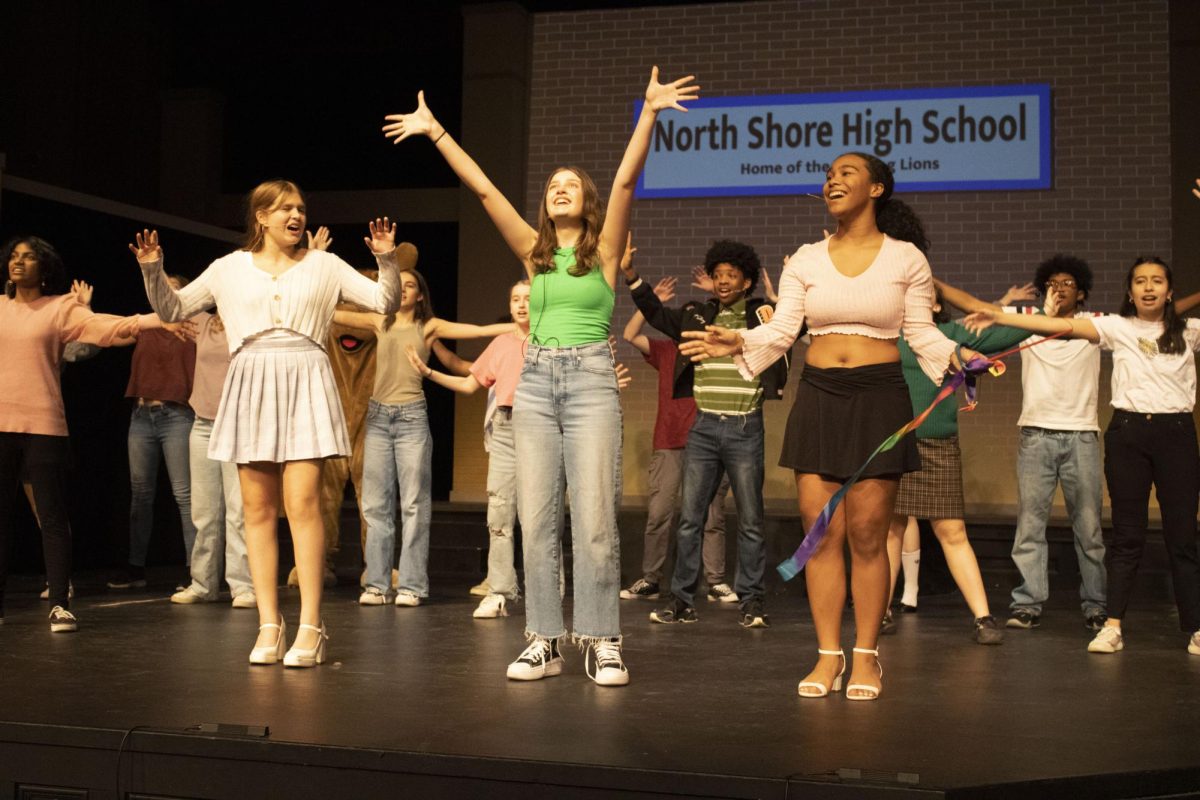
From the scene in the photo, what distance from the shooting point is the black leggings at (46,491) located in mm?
4844

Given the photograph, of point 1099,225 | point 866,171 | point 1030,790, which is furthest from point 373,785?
point 1099,225

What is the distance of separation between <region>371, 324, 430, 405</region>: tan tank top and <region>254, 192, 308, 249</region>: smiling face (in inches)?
71.5

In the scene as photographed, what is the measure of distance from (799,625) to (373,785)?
2.88 m

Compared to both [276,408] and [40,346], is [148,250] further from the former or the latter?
[40,346]

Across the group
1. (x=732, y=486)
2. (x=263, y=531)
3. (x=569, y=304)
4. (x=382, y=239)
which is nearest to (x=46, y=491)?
(x=263, y=531)

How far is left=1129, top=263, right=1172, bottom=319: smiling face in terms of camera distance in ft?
14.8

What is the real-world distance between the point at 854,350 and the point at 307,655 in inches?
71.2

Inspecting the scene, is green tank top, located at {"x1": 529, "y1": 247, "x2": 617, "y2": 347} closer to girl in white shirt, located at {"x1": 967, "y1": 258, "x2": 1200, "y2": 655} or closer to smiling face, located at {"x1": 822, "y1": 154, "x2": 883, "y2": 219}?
smiling face, located at {"x1": 822, "y1": 154, "x2": 883, "y2": 219}

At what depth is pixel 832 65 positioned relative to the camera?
895cm

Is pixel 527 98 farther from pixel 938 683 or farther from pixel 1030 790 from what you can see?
pixel 1030 790

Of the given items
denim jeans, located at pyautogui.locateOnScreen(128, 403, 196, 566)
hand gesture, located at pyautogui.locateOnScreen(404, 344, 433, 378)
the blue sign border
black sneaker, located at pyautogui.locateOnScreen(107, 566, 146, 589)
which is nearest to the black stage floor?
hand gesture, located at pyautogui.locateOnScreen(404, 344, 433, 378)

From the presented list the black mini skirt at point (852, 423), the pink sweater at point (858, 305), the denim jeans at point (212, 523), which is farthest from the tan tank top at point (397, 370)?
the black mini skirt at point (852, 423)

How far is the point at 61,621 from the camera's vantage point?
4672mm

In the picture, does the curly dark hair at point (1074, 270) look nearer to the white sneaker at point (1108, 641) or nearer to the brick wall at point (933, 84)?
the white sneaker at point (1108, 641)
